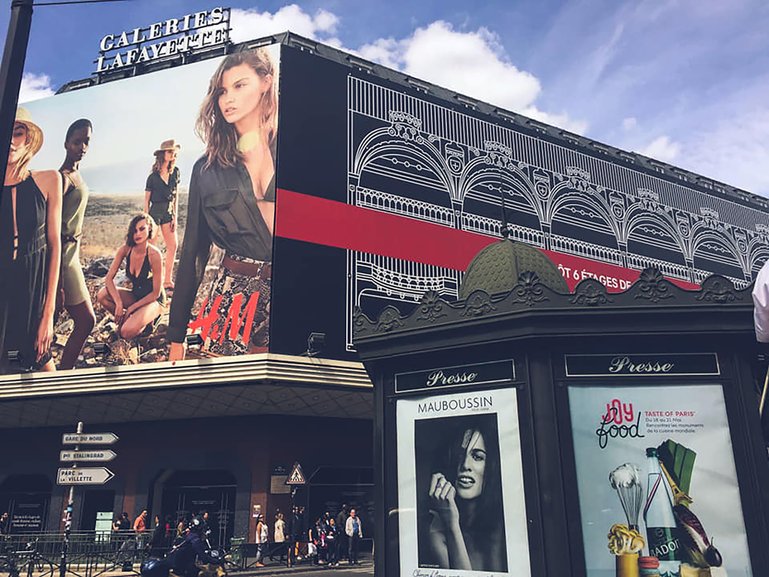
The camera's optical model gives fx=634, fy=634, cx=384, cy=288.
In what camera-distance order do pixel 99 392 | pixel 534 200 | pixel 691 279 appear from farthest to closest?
1. pixel 691 279
2. pixel 534 200
3. pixel 99 392

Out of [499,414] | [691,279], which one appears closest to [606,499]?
[499,414]

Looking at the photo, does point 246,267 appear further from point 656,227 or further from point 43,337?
point 656,227

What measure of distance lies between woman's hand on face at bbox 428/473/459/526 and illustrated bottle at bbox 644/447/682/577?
11.2 ft

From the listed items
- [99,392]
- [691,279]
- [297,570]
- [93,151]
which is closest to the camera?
[297,570]

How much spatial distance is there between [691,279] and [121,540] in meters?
35.9

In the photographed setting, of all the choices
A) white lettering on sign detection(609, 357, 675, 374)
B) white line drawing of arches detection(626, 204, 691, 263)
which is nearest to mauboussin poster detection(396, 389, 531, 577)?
white lettering on sign detection(609, 357, 675, 374)

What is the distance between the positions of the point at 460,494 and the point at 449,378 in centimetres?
226

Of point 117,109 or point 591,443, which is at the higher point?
point 117,109

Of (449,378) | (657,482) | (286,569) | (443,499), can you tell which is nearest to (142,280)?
(286,569)

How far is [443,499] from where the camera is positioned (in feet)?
40.5

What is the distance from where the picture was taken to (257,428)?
28.0 metres

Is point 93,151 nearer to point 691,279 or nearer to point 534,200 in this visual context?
point 534,200

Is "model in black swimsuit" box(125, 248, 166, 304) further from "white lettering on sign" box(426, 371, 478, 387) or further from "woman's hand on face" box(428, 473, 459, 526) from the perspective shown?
"woman's hand on face" box(428, 473, 459, 526)

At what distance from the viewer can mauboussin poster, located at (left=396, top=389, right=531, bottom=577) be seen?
453 inches
